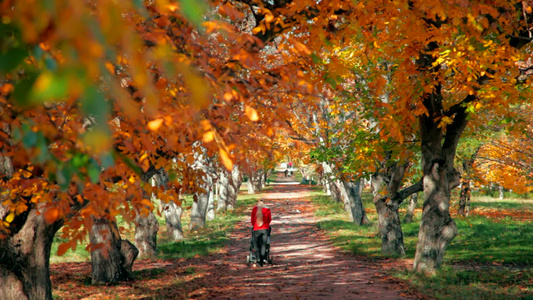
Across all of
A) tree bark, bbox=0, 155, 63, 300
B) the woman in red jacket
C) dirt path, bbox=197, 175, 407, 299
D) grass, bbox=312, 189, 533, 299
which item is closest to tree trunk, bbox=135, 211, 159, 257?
dirt path, bbox=197, 175, 407, 299

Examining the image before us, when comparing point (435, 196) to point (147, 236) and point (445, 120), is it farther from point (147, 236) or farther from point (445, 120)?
point (147, 236)

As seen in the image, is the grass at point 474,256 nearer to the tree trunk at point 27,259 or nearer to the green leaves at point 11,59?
the tree trunk at point 27,259

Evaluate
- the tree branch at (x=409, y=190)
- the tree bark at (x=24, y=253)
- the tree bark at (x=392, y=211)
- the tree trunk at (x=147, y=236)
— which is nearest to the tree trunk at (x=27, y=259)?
the tree bark at (x=24, y=253)

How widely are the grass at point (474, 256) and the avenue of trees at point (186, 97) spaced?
0.91 m

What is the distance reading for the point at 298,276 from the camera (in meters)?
13.4

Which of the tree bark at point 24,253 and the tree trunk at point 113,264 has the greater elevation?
the tree bark at point 24,253

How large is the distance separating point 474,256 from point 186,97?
14247 millimetres

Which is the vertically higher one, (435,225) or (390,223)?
(435,225)

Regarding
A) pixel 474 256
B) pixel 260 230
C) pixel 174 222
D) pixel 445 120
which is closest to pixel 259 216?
pixel 260 230

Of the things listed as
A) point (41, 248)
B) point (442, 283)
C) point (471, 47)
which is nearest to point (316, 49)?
point (471, 47)

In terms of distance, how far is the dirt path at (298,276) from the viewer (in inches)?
425

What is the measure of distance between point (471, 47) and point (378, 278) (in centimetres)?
636

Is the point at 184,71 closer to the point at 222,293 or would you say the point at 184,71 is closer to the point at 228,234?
the point at 222,293

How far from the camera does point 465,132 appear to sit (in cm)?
1444
